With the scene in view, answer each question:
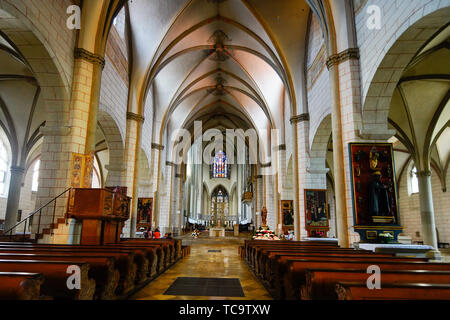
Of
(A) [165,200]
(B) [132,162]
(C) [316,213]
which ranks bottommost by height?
(C) [316,213]

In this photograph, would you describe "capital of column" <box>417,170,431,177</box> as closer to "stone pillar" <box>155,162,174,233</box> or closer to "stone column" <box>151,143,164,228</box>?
"stone column" <box>151,143,164,228</box>

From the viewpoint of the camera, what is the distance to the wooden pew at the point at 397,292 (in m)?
1.99

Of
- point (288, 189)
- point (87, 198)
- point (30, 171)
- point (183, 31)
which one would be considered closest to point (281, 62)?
point (183, 31)

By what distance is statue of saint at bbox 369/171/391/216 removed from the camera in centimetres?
769

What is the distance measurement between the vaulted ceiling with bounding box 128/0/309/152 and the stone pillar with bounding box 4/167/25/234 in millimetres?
7735

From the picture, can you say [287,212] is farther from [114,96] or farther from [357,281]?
[357,281]

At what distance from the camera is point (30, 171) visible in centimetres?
2205

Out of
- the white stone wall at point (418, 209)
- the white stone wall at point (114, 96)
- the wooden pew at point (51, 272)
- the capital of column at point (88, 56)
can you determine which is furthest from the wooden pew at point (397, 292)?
the white stone wall at point (418, 209)

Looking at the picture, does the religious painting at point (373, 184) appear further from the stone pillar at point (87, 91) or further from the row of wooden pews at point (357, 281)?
the stone pillar at point (87, 91)

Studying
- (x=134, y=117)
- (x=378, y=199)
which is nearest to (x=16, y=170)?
(x=134, y=117)

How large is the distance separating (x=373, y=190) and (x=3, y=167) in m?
20.5

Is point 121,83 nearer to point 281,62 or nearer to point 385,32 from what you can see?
point 281,62

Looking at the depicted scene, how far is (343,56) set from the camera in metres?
8.91

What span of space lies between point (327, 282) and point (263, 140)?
21.7 metres
